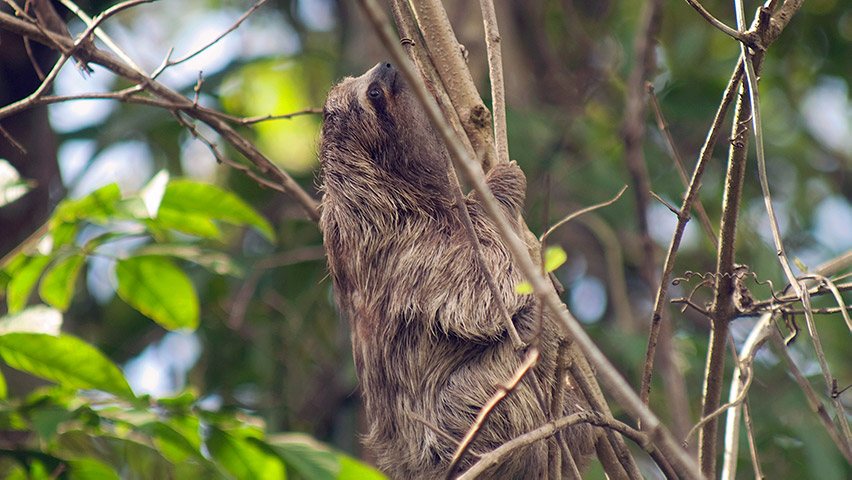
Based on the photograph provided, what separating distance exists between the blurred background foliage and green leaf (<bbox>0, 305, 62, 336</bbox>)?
202cm

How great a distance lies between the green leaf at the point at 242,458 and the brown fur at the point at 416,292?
507 mm

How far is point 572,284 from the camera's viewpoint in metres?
7.02

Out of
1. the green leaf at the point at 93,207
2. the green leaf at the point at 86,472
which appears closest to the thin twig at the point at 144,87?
the green leaf at the point at 93,207

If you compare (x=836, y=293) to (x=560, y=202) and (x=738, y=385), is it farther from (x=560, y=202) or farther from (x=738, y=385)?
(x=560, y=202)

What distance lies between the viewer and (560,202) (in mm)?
6855

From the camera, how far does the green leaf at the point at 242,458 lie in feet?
10.8

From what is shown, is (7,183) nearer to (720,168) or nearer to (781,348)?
(781,348)

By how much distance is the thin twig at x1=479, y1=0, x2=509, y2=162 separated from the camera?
9.59 ft

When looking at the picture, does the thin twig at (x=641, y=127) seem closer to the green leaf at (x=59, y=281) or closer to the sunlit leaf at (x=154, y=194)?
the sunlit leaf at (x=154, y=194)

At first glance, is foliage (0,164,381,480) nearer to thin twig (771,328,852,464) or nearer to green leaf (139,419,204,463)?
green leaf (139,419,204,463)

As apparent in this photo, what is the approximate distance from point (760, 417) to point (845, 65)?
3262mm

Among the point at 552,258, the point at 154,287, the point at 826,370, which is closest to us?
the point at 552,258

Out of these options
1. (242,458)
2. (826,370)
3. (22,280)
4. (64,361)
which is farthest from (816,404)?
(22,280)

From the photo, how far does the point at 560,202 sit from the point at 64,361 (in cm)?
472
